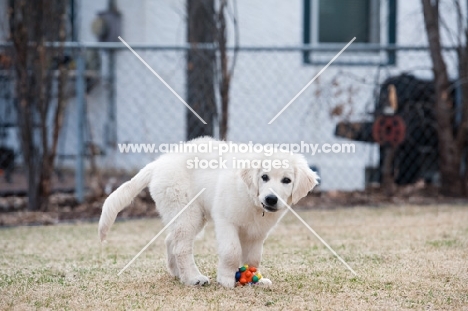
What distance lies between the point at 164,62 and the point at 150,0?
44.5 inches

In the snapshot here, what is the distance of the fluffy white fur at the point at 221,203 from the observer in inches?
157

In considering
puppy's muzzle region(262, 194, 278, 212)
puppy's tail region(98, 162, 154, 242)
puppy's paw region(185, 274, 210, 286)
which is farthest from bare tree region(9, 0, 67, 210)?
puppy's muzzle region(262, 194, 278, 212)

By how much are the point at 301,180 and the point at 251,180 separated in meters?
0.28

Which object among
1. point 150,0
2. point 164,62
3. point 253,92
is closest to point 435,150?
point 253,92

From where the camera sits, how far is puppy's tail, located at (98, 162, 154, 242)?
13.5ft

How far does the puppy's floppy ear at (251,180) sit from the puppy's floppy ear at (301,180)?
0.22 m

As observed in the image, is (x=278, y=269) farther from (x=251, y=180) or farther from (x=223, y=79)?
(x=223, y=79)

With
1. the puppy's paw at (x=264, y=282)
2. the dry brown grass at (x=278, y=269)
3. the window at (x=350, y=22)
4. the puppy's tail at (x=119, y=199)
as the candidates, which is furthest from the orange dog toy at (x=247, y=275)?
the window at (x=350, y=22)

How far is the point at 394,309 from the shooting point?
343 centimetres

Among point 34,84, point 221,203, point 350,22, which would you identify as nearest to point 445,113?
point 350,22

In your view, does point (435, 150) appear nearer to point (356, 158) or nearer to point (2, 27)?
point (356, 158)

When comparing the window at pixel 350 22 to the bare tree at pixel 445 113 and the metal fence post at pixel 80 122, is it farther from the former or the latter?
the metal fence post at pixel 80 122

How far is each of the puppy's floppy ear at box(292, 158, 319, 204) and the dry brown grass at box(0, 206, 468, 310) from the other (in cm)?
47

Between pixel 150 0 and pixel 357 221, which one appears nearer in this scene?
pixel 357 221
